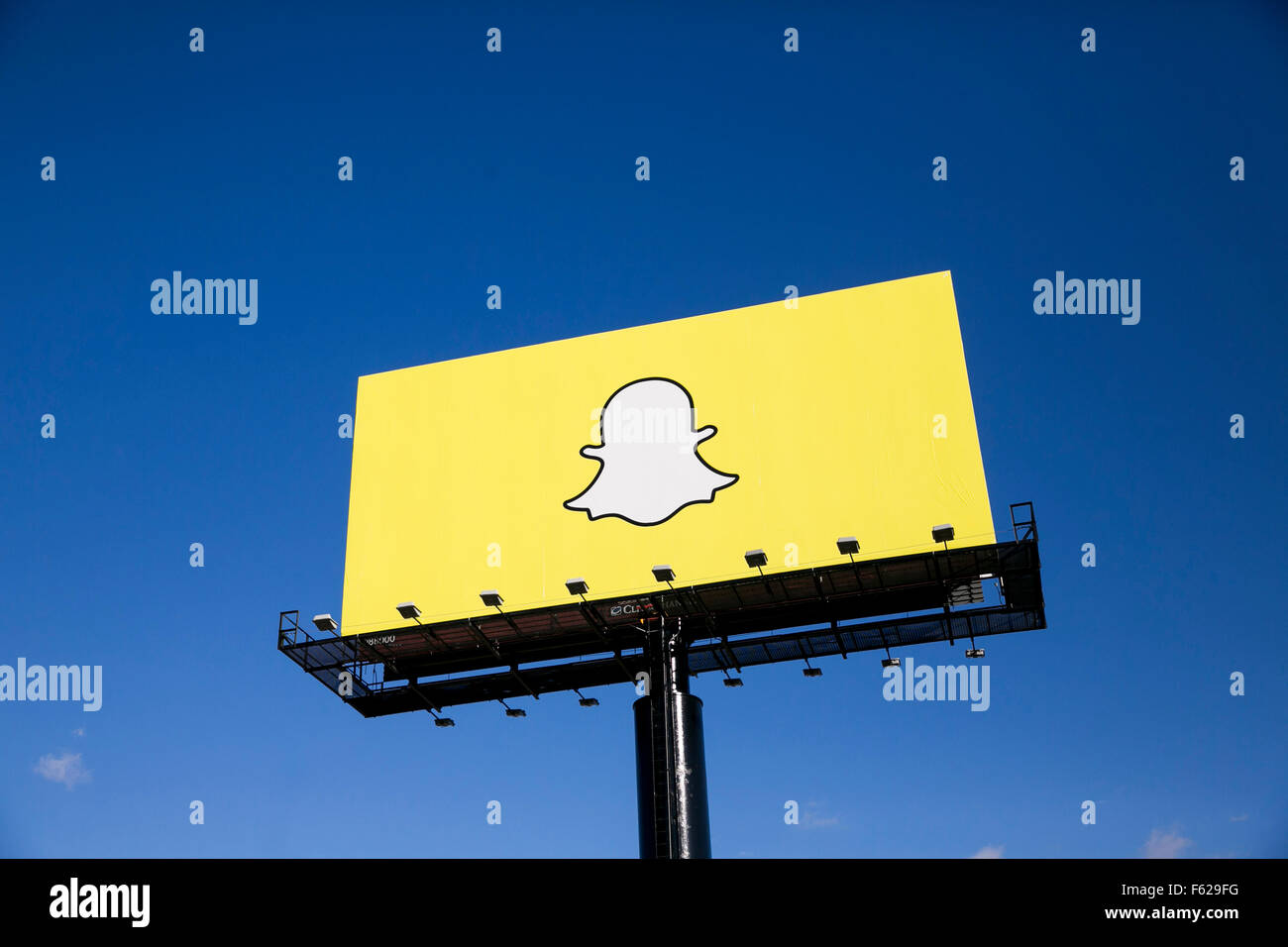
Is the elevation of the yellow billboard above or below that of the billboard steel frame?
above

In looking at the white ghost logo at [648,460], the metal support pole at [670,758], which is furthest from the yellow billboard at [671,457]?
the metal support pole at [670,758]

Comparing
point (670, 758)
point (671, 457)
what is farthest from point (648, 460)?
point (670, 758)

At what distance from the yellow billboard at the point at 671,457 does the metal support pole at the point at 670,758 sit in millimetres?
1833

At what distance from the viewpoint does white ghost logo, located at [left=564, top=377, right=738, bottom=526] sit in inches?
1200

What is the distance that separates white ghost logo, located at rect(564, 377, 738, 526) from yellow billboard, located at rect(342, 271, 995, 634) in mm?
42

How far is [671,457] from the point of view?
31109 mm

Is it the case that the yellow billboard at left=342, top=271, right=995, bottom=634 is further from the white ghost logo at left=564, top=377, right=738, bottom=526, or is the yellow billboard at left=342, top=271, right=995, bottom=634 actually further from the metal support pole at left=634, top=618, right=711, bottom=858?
the metal support pole at left=634, top=618, right=711, bottom=858

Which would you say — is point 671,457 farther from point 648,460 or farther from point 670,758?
point 670,758

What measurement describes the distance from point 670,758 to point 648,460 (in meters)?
8.10

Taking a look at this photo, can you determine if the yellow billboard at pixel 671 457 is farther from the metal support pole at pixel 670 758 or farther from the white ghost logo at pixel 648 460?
the metal support pole at pixel 670 758

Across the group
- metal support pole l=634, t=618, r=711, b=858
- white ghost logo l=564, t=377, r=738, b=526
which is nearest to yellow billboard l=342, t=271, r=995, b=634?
white ghost logo l=564, t=377, r=738, b=526

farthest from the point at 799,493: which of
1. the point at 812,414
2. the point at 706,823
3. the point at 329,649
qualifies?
the point at 329,649
